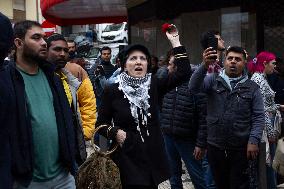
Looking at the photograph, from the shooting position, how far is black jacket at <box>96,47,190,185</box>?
165 inches

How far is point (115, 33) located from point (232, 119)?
97.6ft

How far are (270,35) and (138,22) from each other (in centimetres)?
365

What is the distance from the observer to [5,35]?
2861 millimetres

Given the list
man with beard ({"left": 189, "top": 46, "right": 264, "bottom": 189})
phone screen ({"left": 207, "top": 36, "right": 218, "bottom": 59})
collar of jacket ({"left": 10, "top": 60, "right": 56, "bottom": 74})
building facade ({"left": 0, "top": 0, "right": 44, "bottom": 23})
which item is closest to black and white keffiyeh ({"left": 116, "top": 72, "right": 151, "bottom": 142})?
phone screen ({"left": 207, "top": 36, "right": 218, "bottom": 59})

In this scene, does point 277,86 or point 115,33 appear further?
point 115,33

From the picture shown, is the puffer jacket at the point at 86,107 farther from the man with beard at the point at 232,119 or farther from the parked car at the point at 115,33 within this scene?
the parked car at the point at 115,33

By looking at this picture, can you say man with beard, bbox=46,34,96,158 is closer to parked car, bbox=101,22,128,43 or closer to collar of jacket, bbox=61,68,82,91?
collar of jacket, bbox=61,68,82,91

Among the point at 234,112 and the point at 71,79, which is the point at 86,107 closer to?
the point at 71,79

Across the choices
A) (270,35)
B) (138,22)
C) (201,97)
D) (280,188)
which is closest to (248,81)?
(201,97)

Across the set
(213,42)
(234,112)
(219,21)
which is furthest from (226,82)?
(219,21)

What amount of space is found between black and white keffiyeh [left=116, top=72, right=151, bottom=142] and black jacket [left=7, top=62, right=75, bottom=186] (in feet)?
2.26

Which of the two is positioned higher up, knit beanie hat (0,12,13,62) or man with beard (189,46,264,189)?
knit beanie hat (0,12,13,62)

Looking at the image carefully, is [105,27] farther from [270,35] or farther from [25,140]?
[25,140]

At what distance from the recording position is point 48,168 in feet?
11.5
